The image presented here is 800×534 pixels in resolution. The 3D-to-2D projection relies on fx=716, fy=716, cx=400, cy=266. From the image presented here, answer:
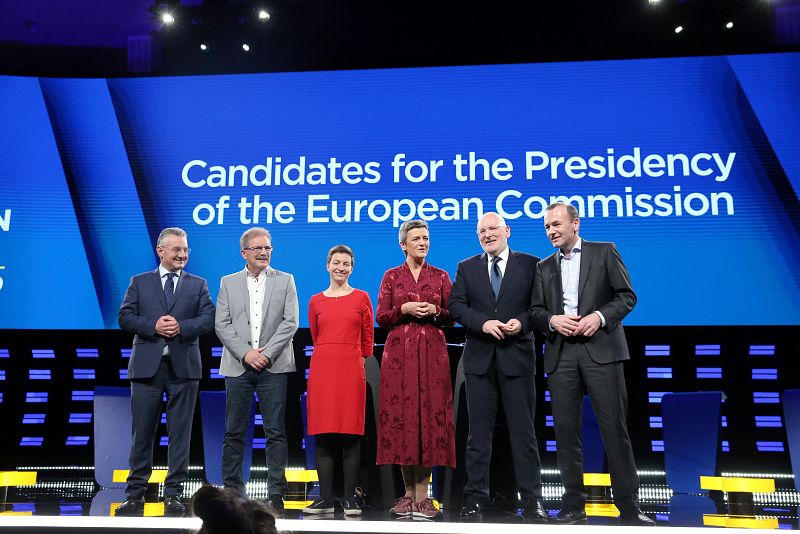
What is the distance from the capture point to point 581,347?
3.37 metres

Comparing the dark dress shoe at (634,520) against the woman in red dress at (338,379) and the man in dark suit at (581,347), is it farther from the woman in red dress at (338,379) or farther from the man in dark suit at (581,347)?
the woman in red dress at (338,379)

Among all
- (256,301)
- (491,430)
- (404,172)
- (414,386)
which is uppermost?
(404,172)

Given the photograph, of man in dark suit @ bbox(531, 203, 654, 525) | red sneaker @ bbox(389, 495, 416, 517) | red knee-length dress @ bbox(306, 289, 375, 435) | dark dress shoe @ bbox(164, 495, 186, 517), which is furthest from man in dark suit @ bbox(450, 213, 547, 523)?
dark dress shoe @ bbox(164, 495, 186, 517)

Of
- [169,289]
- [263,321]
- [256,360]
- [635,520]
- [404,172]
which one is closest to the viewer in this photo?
[635,520]

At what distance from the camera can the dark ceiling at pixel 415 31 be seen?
19.7ft

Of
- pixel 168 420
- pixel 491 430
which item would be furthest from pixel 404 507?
pixel 168 420

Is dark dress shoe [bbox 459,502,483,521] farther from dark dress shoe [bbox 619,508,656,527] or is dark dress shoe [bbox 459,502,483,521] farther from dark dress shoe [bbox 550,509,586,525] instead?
dark dress shoe [bbox 619,508,656,527]

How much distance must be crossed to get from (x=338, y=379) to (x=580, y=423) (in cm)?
120

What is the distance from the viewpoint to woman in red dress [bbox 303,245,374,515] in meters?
3.58

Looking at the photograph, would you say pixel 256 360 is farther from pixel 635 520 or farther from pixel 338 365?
pixel 635 520

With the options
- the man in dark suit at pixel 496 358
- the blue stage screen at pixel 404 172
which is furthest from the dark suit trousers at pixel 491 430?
the blue stage screen at pixel 404 172

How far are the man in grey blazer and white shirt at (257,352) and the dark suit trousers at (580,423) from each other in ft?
4.68

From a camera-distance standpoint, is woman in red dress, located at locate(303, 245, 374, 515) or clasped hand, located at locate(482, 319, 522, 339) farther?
woman in red dress, located at locate(303, 245, 374, 515)

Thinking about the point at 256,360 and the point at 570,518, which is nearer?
the point at 570,518
